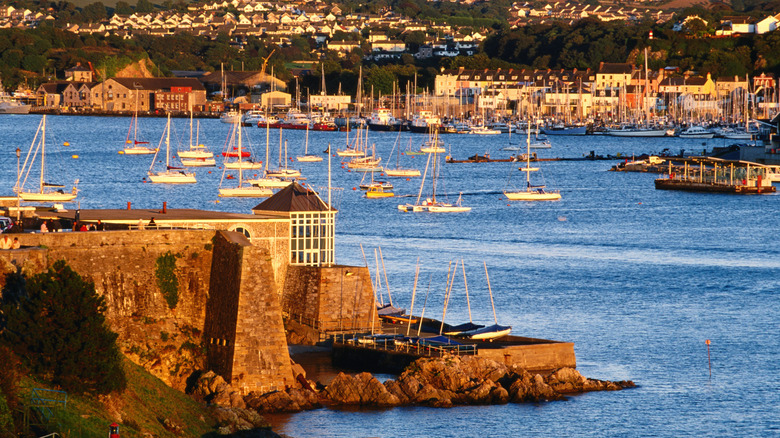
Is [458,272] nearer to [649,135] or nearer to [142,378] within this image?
[142,378]

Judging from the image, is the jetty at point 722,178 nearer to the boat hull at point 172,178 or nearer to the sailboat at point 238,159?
the sailboat at point 238,159

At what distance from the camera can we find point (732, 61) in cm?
19400

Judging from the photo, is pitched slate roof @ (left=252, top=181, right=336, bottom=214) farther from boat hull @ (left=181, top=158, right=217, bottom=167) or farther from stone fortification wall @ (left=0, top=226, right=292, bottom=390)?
boat hull @ (left=181, top=158, right=217, bottom=167)

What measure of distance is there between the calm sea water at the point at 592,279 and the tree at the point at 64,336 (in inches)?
157

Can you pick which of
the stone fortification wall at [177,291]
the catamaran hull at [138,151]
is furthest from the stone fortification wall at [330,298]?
the catamaran hull at [138,151]

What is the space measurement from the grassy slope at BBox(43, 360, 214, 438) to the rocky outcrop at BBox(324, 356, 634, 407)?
12.2 feet

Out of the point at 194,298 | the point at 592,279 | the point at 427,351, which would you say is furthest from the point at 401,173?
the point at 194,298

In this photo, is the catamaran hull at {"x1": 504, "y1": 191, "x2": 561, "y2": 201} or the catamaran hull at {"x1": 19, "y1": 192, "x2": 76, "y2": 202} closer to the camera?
the catamaran hull at {"x1": 19, "y1": 192, "x2": 76, "y2": 202}

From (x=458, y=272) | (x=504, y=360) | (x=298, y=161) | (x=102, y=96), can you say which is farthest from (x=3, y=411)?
(x=102, y=96)

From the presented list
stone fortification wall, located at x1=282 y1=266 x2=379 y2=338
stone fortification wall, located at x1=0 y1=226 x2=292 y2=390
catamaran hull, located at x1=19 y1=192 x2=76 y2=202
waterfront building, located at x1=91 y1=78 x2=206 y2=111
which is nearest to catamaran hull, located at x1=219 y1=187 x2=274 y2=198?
catamaran hull, located at x1=19 y1=192 x2=76 y2=202

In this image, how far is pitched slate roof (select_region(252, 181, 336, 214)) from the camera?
30.8 meters

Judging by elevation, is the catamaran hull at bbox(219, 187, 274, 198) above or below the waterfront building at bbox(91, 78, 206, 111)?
below

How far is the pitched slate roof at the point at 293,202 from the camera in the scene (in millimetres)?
30828

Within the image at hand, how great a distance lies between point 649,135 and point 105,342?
135 meters
